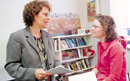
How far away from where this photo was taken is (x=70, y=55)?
10.8 feet

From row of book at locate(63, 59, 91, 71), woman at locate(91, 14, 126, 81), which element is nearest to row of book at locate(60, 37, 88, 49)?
row of book at locate(63, 59, 91, 71)

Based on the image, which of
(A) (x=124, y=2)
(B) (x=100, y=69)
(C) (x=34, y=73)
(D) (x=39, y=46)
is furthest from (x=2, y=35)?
(A) (x=124, y=2)

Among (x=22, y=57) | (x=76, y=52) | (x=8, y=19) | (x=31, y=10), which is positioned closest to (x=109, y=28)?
(x=31, y=10)

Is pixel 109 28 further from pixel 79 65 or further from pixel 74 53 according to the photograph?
pixel 79 65

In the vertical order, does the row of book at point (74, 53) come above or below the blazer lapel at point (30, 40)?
below

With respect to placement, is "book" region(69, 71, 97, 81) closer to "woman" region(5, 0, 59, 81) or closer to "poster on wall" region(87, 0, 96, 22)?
"woman" region(5, 0, 59, 81)

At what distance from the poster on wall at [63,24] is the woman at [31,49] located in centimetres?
177

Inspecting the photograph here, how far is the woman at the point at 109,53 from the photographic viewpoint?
133 centimetres

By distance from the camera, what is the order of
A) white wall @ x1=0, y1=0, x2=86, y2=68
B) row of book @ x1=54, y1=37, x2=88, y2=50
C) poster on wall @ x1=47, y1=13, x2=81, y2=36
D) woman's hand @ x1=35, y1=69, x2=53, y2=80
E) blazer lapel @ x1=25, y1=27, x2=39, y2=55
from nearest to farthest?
woman's hand @ x1=35, y1=69, x2=53, y2=80, blazer lapel @ x1=25, y1=27, x2=39, y2=55, white wall @ x1=0, y1=0, x2=86, y2=68, row of book @ x1=54, y1=37, x2=88, y2=50, poster on wall @ x1=47, y1=13, x2=81, y2=36

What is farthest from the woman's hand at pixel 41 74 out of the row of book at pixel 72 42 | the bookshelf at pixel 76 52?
the row of book at pixel 72 42

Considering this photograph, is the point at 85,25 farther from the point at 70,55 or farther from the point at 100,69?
the point at 100,69

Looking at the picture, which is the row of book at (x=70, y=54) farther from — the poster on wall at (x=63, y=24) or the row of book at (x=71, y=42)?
the poster on wall at (x=63, y=24)

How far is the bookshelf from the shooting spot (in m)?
3.15

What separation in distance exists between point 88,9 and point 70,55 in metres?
1.47
